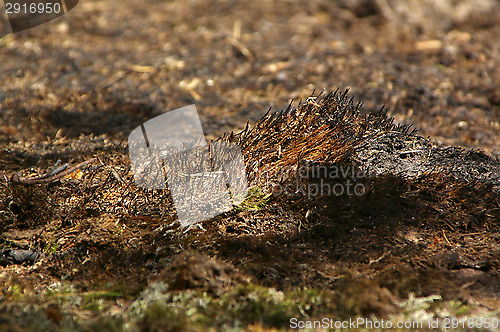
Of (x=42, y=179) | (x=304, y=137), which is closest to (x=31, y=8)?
(x=42, y=179)

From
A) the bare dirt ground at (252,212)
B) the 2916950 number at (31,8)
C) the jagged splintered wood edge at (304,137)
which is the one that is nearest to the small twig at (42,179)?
the bare dirt ground at (252,212)

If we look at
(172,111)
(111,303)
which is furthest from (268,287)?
(172,111)

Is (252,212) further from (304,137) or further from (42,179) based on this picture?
(42,179)

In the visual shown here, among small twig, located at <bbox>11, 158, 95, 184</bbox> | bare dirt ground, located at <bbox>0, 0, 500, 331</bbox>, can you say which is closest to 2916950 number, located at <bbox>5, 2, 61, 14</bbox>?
bare dirt ground, located at <bbox>0, 0, 500, 331</bbox>

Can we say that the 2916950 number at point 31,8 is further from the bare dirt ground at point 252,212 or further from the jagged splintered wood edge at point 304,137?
the jagged splintered wood edge at point 304,137

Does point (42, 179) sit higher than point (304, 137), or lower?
lower

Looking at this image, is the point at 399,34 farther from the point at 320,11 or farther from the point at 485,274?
the point at 485,274
